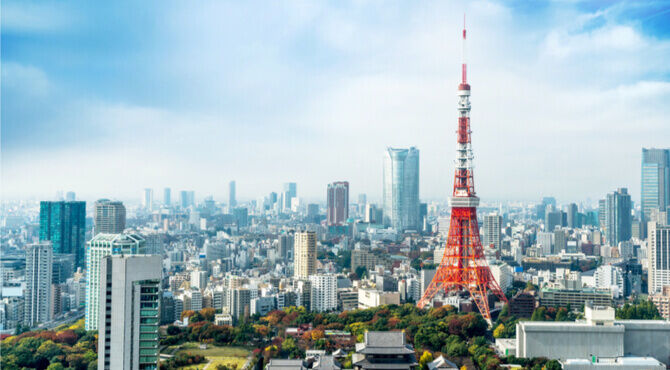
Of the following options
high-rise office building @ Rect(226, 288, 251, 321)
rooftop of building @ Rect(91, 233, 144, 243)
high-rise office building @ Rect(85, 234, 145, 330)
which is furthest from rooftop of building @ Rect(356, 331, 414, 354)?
high-rise office building @ Rect(226, 288, 251, 321)

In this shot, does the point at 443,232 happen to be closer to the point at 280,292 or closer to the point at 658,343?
the point at 280,292

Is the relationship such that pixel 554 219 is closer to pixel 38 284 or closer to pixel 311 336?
pixel 311 336

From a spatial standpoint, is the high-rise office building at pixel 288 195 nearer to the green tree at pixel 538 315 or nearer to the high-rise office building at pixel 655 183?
the high-rise office building at pixel 655 183

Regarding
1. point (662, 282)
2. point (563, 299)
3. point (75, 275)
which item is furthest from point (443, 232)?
point (75, 275)

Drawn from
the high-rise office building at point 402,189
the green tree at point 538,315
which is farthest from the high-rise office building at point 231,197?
the green tree at point 538,315

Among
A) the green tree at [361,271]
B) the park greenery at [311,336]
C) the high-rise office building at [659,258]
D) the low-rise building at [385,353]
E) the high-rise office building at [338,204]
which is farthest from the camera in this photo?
the high-rise office building at [338,204]

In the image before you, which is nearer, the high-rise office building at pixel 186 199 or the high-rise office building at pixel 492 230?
the high-rise office building at pixel 492 230

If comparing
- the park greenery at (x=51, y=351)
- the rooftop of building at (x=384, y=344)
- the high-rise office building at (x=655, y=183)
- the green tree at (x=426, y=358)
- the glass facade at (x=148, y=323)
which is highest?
the high-rise office building at (x=655, y=183)
